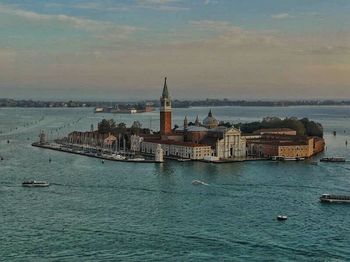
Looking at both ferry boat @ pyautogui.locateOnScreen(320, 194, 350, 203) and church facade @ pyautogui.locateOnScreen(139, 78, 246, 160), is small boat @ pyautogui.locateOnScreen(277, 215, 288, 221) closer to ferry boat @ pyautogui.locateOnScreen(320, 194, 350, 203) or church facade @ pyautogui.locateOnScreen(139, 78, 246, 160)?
ferry boat @ pyautogui.locateOnScreen(320, 194, 350, 203)

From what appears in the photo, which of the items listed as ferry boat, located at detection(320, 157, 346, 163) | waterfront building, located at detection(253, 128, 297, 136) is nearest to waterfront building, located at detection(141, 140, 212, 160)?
ferry boat, located at detection(320, 157, 346, 163)

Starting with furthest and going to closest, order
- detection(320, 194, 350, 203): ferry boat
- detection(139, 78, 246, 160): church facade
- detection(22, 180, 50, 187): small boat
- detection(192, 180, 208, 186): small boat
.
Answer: detection(139, 78, 246, 160): church facade < detection(192, 180, 208, 186): small boat < detection(22, 180, 50, 187): small boat < detection(320, 194, 350, 203): ferry boat

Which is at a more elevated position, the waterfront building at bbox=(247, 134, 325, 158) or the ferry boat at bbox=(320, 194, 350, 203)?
the waterfront building at bbox=(247, 134, 325, 158)

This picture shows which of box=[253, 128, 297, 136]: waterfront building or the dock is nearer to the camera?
the dock

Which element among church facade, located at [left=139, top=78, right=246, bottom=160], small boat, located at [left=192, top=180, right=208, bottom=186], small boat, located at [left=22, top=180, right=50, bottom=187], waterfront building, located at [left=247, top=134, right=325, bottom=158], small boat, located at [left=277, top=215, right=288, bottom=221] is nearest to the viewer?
small boat, located at [left=277, top=215, right=288, bottom=221]

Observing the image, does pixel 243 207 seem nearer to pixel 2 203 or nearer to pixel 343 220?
pixel 343 220


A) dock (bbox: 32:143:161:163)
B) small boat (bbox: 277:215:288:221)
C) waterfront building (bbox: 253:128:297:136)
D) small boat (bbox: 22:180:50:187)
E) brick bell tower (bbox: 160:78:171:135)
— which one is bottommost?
small boat (bbox: 277:215:288:221)

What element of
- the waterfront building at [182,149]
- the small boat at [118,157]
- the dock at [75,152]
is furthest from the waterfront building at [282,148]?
the small boat at [118,157]

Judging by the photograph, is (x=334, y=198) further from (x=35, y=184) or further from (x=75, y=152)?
(x=75, y=152)

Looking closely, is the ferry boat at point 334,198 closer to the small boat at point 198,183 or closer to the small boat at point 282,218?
the small boat at point 282,218

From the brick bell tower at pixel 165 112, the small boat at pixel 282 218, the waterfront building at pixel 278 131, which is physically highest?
the brick bell tower at pixel 165 112
